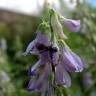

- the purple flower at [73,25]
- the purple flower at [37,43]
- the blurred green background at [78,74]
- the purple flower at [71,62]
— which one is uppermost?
the purple flower at [73,25]

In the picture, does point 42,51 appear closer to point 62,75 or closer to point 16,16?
point 62,75

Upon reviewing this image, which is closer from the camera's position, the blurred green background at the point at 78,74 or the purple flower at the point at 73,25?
the purple flower at the point at 73,25

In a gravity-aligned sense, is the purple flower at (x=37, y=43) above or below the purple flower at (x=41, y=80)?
above

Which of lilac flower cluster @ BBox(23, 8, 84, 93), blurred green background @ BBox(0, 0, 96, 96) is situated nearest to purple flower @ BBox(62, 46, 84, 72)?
lilac flower cluster @ BBox(23, 8, 84, 93)

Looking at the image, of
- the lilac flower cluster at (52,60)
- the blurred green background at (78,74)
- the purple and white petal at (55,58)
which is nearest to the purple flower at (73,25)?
the lilac flower cluster at (52,60)

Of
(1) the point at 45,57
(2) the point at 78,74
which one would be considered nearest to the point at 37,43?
(1) the point at 45,57

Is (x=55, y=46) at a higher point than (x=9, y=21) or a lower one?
higher

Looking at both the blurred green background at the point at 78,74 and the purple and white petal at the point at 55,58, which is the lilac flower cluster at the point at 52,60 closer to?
the purple and white petal at the point at 55,58

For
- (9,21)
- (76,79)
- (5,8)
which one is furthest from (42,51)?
(5,8)

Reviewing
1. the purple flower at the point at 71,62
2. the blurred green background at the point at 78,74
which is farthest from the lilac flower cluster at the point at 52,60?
the blurred green background at the point at 78,74
